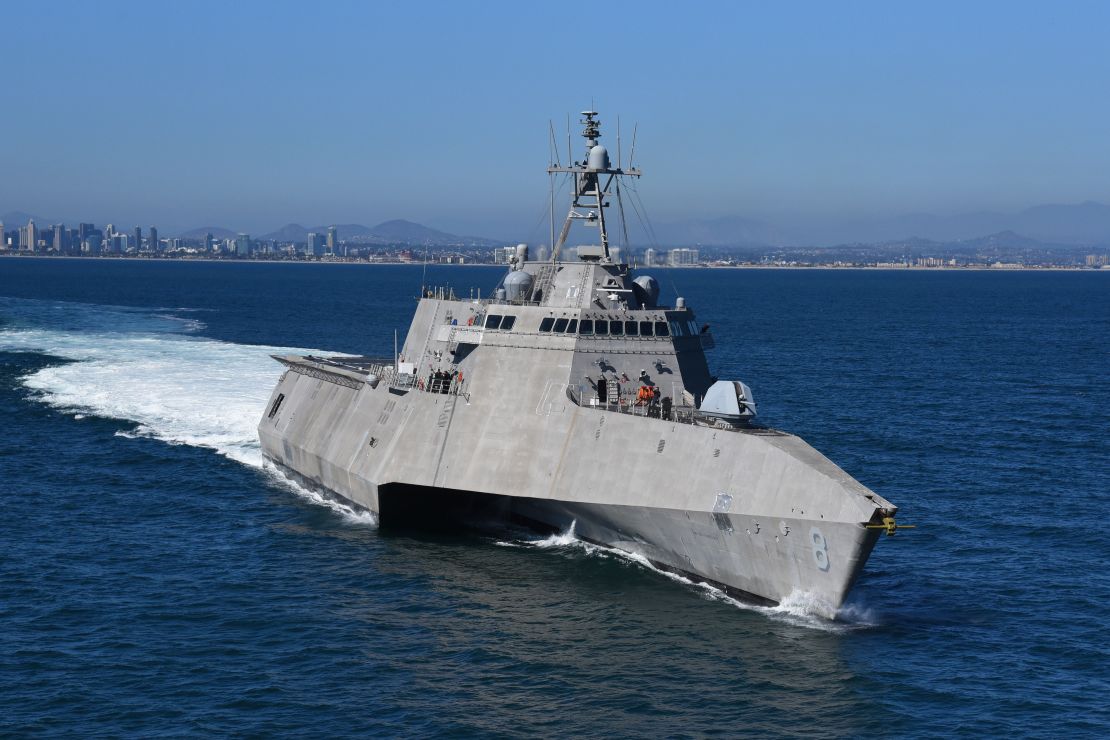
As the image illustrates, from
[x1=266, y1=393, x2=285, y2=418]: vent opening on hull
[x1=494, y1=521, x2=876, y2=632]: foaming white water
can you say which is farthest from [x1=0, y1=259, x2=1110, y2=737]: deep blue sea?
[x1=266, y1=393, x2=285, y2=418]: vent opening on hull

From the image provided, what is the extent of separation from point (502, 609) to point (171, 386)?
38101 millimetres

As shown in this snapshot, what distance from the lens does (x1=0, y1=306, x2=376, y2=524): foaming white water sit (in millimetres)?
54125

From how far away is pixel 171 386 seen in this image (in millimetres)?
64312

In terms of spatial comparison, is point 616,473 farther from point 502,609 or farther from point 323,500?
point 323,500

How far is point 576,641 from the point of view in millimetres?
29125

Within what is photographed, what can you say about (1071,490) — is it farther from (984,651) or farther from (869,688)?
(869,688)

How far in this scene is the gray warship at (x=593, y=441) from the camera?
29.8 metres

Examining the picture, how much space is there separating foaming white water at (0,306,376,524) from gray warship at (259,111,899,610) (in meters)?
3.72

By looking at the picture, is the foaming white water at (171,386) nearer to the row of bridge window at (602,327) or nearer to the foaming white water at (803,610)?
the row of bridge window at (602,327)

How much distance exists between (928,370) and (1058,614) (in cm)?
4837

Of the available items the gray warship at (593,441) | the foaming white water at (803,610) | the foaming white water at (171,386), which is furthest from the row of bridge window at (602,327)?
the foaming white water at (171,386)

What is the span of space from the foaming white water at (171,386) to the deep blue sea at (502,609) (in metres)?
0.40

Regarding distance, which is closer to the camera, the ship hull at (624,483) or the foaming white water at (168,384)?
the ship hull at (624,483)

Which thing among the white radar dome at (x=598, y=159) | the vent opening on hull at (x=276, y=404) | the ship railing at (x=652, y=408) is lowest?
the vent opening on hull at (x=276, y=404)
